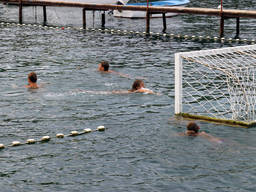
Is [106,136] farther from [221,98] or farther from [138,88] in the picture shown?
[221,98]

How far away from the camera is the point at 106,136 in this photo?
58.2 ft

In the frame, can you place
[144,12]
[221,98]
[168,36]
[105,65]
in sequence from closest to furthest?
[221,98] < [105,65] < [168,36] < [144,12]

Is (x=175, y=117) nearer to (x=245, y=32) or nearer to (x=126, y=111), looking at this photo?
(x=126, y=111)

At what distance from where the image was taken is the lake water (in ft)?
47.2

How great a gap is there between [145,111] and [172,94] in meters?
2.88

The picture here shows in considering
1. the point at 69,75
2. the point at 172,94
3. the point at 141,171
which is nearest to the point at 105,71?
the point at 69,75

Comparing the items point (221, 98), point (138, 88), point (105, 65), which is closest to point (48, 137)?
point (138, 88)

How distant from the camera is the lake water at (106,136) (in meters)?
14.4

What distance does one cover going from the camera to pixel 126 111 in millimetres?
20609

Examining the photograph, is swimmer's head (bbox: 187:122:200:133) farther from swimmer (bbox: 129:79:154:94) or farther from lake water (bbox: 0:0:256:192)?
swimmer (bbox: 129:79:154:94)

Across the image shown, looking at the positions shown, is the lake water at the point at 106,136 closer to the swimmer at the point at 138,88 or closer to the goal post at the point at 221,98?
the swimmer at the point at 138,88

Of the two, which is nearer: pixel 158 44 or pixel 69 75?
pixel 69 75

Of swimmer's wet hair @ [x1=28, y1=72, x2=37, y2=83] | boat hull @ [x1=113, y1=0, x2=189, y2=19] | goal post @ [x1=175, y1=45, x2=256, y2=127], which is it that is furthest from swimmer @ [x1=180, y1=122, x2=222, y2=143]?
boat hull @ [x1=113, y1=0, x2=189, y2=19]

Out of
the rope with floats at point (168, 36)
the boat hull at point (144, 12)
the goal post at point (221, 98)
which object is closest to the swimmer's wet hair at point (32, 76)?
the goal post at point (221, 98)
